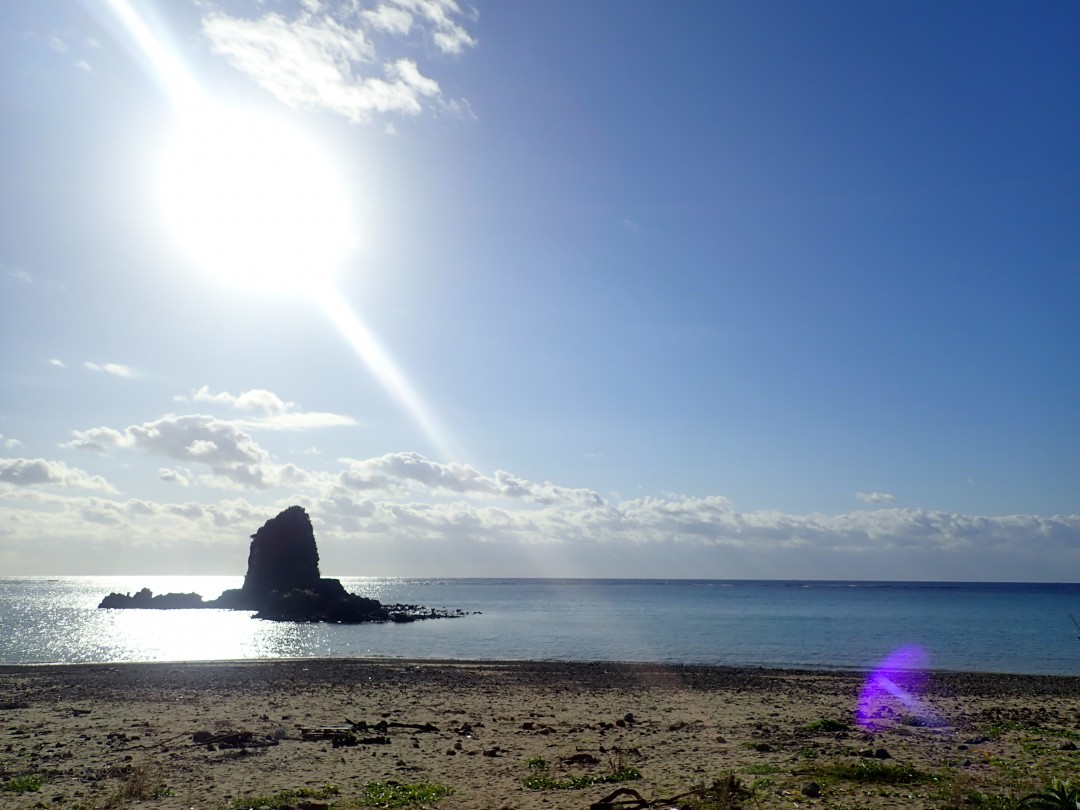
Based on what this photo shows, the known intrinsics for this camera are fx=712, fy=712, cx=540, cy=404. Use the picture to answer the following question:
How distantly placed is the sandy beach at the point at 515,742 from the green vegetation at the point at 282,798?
0.09 metres

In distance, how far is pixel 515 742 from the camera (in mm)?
20641

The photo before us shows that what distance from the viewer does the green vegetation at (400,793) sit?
14.4m

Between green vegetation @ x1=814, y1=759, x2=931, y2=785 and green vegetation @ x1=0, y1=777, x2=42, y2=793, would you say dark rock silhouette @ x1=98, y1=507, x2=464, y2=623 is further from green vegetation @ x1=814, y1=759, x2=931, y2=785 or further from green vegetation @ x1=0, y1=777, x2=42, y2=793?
green vegetation @ x1=814, y1=759, x2=931, y2=785

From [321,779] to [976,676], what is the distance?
131 ft

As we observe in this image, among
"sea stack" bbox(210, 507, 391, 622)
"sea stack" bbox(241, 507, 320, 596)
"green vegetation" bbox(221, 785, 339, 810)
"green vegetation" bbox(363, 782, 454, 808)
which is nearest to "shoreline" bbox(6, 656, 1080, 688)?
"green vegetation" bbox(363, 782, 454, 808)

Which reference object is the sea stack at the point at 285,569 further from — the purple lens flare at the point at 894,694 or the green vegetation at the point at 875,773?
the green vegetation at the point at 875,773

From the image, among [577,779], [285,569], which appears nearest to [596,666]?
[577,779]

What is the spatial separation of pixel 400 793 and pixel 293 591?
11108 centimetres

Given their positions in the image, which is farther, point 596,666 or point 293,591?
point 293,591

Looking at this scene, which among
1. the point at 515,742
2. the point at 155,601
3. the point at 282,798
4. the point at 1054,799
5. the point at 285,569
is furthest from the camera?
the point at 155,601

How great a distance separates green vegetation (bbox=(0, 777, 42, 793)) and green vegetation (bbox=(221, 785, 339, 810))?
4.83 metres

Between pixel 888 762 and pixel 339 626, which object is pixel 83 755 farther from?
pixel 339 626

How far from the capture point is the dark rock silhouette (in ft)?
367

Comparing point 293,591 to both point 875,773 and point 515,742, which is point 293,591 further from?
point 875,773
